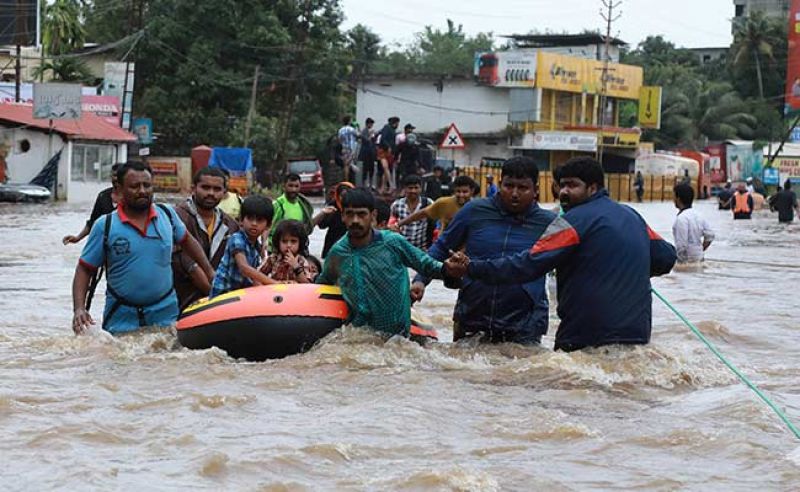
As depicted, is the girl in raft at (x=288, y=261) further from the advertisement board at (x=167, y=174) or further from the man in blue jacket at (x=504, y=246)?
the advertisement board at (x=167, y=174)

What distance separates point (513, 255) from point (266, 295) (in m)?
1.75

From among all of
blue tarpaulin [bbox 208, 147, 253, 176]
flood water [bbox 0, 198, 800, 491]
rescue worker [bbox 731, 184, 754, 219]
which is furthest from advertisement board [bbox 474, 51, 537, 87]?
flood water [bbox 0, 198, 800, 491]

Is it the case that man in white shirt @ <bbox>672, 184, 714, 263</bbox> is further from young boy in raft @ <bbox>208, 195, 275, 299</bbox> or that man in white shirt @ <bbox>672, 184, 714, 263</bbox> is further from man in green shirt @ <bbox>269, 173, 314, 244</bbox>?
young boy in raft @ <bbox>208, 195, 275, 299</bbox>

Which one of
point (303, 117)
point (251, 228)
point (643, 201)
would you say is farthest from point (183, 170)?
point (251, 228)

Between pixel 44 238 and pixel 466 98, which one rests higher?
pixel 466 98

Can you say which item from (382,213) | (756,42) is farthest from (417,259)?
(756,42)

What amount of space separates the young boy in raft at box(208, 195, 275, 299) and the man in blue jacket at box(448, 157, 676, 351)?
177cm

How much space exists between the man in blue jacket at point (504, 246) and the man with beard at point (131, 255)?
5.41 feet

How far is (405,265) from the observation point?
333 inches

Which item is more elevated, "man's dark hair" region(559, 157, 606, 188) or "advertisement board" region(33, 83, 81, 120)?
"advertisement board" region(33, 83, 81, 120)

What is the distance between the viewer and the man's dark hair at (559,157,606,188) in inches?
304

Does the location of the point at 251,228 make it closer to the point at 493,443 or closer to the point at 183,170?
the point at 493,443

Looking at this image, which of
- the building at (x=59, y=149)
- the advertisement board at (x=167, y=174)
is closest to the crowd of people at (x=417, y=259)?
the building at (x=59, y=149)

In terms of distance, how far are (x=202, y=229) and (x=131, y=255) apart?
1.12 metres
